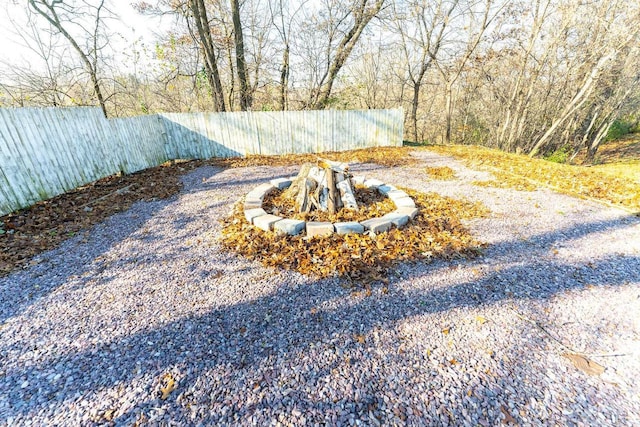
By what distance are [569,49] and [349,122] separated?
27.8 ft

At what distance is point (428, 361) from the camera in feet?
5.43

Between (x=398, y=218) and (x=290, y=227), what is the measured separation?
4.46ft

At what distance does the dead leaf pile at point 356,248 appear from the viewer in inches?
102

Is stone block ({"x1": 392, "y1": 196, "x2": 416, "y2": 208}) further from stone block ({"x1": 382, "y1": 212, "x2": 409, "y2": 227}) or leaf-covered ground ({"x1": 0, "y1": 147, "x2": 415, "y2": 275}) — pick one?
leaf-covered ground ({"x1": 0, "y1": 147, "x2": 415, "y2": 275})

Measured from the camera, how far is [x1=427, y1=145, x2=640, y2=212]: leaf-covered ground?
433cm

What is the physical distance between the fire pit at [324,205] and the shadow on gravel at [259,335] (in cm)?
79

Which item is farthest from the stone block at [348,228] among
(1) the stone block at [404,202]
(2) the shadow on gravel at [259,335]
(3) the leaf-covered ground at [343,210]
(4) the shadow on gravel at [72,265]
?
(4) the shadow on gravel at [72,265]

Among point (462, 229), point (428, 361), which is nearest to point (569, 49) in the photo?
point (462, 229)

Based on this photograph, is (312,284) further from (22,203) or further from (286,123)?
(286,123)

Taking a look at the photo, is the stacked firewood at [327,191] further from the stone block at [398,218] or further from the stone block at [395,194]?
the stone block at [395,194]

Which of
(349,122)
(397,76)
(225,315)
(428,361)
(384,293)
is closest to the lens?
(428,361)

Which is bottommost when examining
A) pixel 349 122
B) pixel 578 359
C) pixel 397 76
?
pixel 578 359

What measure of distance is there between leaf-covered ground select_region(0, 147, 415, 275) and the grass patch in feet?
2.72

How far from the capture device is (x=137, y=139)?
6.47m
